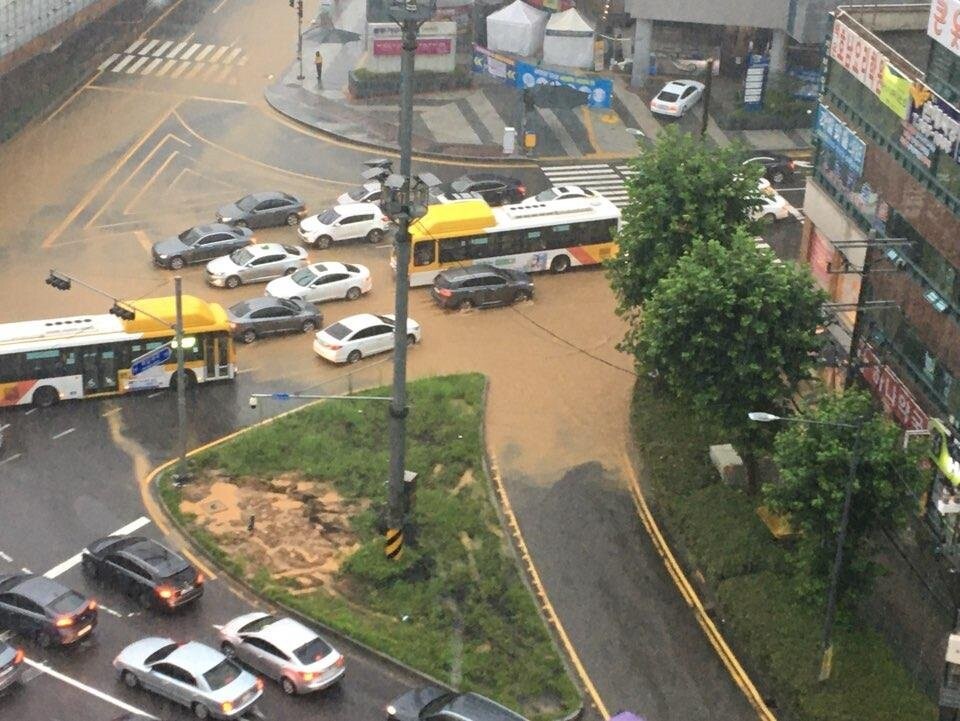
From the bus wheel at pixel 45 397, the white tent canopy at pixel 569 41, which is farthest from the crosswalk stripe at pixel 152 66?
the bus wheel at pixel 45 397

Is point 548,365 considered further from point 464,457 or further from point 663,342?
point 663,342

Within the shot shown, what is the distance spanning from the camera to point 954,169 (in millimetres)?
40969

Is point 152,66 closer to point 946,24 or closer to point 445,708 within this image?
point 946,24

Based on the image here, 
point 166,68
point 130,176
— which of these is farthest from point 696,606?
point 166,68

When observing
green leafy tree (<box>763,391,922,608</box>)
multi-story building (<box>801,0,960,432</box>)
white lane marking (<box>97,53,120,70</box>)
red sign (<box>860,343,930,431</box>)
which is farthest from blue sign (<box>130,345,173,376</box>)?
white lane marking (<box>97,53,120,70</box>)

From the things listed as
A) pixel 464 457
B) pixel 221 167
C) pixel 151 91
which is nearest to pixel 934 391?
pixel 464 457

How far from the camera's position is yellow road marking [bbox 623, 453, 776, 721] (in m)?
37.3

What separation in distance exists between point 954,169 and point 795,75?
122ft

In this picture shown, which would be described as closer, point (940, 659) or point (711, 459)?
point (940, 659)

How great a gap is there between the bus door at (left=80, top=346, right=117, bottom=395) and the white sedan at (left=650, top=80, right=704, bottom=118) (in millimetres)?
35608

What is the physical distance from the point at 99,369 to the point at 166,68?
37.1 metres

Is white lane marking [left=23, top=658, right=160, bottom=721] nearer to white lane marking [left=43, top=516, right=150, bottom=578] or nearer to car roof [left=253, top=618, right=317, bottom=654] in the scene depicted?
car roof [left=253, top=618, right=317, bottom=654]

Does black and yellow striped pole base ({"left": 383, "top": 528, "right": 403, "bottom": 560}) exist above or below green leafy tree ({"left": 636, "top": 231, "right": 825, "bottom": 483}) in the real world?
below

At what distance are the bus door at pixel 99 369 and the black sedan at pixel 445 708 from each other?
18.3 metres
